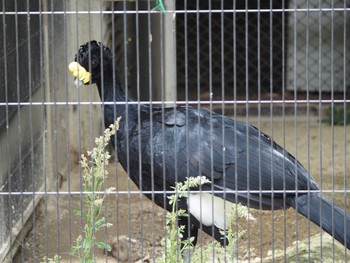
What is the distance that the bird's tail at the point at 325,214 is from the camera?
4562mm

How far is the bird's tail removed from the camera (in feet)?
15.0

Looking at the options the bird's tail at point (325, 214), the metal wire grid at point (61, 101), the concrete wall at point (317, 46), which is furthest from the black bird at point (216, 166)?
the concrete wall at point (317, 46)

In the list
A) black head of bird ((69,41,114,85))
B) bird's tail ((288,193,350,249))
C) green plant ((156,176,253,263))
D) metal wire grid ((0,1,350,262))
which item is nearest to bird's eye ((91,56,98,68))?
black head of bird ((69,41,114,85))

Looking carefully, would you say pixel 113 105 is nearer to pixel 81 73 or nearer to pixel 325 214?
pixel 81 73

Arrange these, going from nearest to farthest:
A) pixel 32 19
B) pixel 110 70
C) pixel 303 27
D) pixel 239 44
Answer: pixel 110 70, pixel 32 19, pixel 303 27, pixel 239 44

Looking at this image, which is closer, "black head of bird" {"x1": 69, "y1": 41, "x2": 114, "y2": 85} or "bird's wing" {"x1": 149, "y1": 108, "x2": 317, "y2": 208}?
"bird's wing" {"x1": 149, "y1": 108, "x2": 317, "y2": 208}

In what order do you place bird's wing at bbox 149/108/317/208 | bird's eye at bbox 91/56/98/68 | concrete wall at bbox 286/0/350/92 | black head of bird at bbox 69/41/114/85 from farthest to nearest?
concrete wall at bbox 286/0/350/92 → bird's eye at bbox 91/56/98/68 → black head of bird at bbox 69/41/114/85 → bird's wing at bbox 149/108/317/208

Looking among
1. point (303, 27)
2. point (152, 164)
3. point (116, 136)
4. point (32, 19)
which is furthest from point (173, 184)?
point (303, 27)

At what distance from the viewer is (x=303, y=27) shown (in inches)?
355

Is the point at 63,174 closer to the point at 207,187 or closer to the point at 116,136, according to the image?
the point at 116,136

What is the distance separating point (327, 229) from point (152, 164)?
0.94m

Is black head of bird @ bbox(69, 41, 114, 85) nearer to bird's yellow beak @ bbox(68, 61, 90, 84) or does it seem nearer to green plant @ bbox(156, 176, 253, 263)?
bird's yellow beak @ bbox(68, 61, 90, 84)

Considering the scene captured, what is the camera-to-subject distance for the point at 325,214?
4.66 meters

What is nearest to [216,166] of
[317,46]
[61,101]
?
[61,101]
